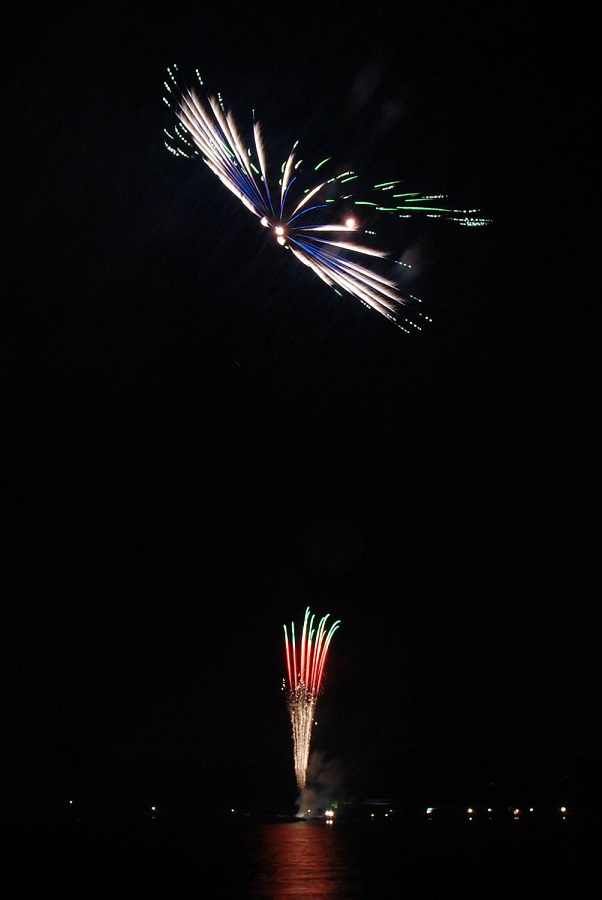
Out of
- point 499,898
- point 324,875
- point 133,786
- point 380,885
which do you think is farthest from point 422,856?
point 133,786

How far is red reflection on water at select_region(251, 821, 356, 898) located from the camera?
919 inches

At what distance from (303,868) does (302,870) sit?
0.93 m

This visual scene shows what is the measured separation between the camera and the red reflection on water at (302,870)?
2334cm

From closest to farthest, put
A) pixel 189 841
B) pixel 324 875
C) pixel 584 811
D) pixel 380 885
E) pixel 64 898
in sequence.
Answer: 1. pixel 64 898
2. pixel 380 885
3. pixel 324 875
4. pixel 189 841
5. pixel 584 811

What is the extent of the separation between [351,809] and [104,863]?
291 feet

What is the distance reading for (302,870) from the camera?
3002 centimetres

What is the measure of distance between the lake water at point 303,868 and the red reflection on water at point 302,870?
0.03m

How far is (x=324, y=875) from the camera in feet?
92.1

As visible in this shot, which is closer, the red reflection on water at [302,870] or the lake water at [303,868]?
the red reflection on water at [302,870]

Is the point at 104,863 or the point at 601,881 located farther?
the point at 104,863

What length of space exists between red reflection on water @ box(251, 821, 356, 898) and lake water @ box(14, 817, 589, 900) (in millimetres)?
35

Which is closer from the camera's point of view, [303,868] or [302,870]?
[302,870]

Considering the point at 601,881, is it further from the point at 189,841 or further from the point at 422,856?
the point at 189,841

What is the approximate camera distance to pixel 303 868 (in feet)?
101
